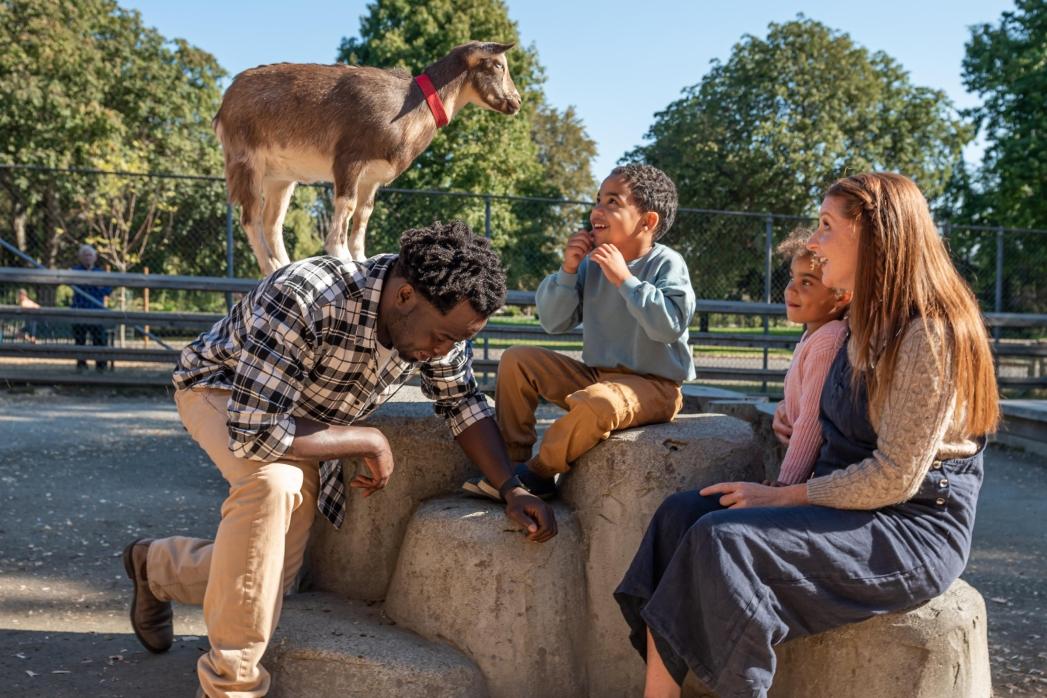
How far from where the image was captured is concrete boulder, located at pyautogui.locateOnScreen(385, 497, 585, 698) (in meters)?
2.85

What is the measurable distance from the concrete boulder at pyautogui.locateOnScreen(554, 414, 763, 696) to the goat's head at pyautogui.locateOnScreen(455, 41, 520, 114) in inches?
69.4

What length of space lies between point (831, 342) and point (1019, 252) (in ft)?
39.8

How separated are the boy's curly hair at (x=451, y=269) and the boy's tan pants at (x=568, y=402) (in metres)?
0.47

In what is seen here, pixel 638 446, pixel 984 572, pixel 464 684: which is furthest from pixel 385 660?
pixel 984 572

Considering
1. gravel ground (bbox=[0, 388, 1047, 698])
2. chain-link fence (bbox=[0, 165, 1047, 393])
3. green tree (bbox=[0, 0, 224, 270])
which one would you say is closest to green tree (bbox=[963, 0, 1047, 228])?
chain-link fence (bbox=[0, 165, 1047, 393])

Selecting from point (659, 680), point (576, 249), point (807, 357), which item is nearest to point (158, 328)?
point (576, 249)

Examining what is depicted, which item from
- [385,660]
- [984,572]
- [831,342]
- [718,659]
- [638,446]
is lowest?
[984,572]

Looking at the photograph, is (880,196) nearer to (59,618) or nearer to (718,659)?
(718,659)

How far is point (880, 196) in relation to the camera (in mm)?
2412

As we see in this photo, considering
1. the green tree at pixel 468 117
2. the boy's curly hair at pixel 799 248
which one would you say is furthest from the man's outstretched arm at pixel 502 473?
the green tree at pixel 468 117

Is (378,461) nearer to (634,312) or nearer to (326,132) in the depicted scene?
(634,312)

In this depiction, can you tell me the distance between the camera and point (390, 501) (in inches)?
127

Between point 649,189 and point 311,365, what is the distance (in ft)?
4.30

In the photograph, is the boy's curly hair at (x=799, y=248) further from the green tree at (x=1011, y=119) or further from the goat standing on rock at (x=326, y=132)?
the green tree at (x=1011, y=119)
